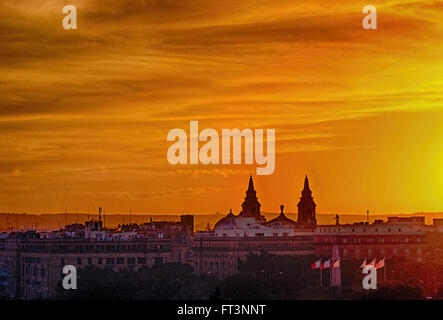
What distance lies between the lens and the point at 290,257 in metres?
187

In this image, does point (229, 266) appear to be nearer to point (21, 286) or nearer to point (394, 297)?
point (21, 286)

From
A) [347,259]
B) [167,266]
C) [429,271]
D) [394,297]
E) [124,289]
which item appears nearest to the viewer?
[394,297]

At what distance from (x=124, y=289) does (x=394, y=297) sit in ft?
100
